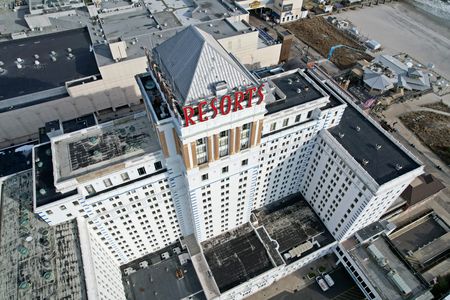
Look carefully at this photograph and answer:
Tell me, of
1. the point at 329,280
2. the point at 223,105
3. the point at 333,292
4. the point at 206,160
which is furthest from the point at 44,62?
the point at 333,292

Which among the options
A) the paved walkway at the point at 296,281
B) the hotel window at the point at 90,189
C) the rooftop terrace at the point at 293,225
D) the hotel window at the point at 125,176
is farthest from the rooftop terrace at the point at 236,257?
the hotel window at the point at 90,189

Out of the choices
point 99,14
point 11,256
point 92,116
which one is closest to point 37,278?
point 11,256

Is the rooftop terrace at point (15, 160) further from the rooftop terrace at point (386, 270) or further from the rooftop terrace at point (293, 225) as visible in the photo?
the rooftop terrace at point (386, 270)

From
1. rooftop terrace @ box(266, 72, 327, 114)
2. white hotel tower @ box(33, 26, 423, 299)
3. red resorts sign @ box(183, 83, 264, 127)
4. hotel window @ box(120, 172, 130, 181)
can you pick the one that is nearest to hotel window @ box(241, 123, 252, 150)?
white hotel tower @ box(33, 26, 423, 299)

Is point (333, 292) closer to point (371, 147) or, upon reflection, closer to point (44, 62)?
point (371, 147)

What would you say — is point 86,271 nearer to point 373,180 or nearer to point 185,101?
point 185,101

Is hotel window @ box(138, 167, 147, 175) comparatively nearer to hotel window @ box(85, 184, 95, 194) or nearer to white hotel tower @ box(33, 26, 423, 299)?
white hotel tower @ box(33, 26, 423, 299)
